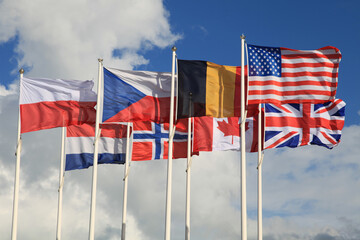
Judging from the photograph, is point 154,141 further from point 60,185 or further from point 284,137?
point 284,137

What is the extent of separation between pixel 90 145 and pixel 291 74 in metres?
15.2

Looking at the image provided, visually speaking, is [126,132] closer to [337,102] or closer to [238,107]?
[238,107]

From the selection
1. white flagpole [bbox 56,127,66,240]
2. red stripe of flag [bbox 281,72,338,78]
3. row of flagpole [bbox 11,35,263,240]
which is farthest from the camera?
white flagpole [bbox 56,127,66,240]

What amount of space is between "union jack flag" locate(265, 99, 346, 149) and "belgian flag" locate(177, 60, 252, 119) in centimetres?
544

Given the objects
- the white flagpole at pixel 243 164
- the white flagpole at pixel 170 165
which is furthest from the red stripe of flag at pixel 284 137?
the white flagpole at pixel 170 165

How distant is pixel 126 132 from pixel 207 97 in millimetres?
9134

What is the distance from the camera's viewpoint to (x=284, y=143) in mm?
39594

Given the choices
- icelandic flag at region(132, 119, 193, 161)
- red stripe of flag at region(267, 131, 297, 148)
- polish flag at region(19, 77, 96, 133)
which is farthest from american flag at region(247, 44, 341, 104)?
polish flag at region(19, 77, 96, 133)

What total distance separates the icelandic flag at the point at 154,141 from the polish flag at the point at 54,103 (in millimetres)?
3912

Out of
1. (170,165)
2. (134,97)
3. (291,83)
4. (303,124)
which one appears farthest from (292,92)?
(134,97)

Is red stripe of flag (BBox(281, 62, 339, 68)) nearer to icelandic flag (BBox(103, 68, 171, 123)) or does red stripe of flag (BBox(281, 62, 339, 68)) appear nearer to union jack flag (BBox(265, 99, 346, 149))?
union jack flag (BBox(265, 99, 346, 149))

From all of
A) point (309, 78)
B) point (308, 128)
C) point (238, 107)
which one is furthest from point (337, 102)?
point (238, 107)

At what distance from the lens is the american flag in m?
34.2

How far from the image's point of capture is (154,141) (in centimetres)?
4131
